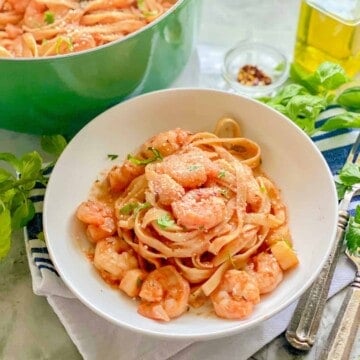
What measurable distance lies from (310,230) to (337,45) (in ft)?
1.91

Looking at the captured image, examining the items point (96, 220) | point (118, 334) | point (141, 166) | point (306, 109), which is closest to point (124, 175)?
point (141, 166)

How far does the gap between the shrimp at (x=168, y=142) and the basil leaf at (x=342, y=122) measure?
35 cm

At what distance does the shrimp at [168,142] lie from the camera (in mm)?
1633

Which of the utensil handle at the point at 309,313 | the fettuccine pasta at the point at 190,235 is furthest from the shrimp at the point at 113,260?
the utensil handle at the point at 309,313

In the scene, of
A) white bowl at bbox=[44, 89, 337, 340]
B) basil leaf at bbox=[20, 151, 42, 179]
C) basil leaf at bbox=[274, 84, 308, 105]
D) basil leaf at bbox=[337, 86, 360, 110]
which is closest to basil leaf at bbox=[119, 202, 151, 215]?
white bowl at bbox=[44, 89, 337, 340]

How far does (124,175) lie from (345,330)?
0.57 m

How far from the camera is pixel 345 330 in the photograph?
140 centimetres

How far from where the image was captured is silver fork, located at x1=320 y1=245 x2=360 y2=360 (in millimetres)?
1372

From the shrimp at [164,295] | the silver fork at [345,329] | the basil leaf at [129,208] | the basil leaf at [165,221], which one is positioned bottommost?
the silver fork at [345,329]

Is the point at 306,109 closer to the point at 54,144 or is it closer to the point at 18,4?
the point at 54,144

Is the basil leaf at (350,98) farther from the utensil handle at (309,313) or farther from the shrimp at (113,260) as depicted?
the shrimp at (113,260)

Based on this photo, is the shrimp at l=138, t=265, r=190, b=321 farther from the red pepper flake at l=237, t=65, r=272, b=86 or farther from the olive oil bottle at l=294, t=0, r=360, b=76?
the olive oil bottle at l=294, t=0, r=360, b=76

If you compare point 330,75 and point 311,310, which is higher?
point 330,75

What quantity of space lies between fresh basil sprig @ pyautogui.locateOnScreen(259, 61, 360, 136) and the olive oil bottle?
9cm
